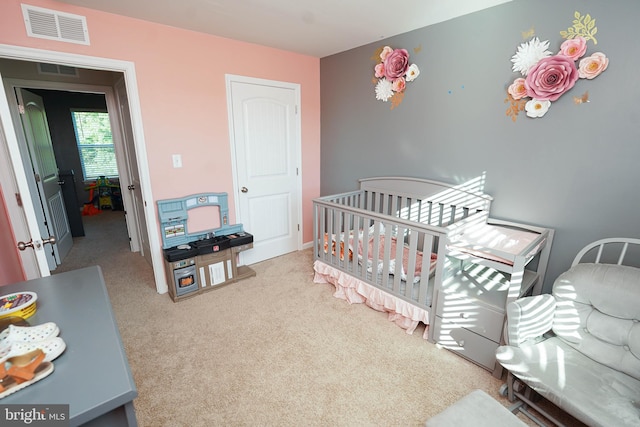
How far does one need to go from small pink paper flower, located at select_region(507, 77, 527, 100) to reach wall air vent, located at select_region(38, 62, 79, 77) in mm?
4002

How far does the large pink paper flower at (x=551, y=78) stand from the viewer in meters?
1.81

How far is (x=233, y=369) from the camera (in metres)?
1.88

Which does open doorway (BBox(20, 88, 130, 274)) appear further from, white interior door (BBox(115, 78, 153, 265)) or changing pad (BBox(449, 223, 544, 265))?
changing pad (BBox(449, 223, 544, 265))

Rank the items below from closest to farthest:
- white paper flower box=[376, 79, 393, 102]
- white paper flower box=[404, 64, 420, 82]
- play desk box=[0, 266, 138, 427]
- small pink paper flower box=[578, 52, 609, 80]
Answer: play desk box=[0, 266, 138, 427]
small pink paper flower box=[578, 52, 609, 80]
white paper flower box=[404, 64, 420, 82]
white paper flower box=[376, 79, 393, 102]

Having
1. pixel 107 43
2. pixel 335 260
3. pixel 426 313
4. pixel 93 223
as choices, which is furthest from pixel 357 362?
pixel 93 223

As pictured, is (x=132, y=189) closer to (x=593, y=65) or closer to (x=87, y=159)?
(x=87, y=159)

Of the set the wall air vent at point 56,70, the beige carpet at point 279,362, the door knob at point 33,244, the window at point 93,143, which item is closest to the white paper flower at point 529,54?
the beige carpet at point 279,362

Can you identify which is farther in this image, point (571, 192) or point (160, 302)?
point (160, 302)

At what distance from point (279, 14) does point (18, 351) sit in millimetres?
2412

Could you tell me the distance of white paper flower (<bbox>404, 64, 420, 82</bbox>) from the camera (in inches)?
101

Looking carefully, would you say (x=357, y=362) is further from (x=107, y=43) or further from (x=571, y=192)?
(x=107, y=43)

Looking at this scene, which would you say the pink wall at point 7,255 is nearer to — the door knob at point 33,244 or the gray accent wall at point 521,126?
the door knob at point 33,244

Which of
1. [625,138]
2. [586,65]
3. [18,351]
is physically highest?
[586,65]

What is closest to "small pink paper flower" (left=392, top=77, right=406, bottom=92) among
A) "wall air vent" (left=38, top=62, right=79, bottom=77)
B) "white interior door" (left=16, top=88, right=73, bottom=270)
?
"wall air vent" (left=38, top=62, right=79, bottom=77)
